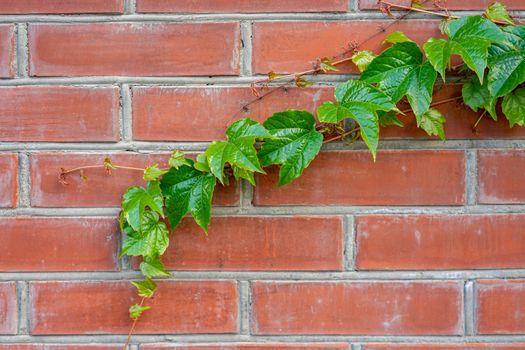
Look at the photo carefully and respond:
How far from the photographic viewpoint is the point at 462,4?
770mm

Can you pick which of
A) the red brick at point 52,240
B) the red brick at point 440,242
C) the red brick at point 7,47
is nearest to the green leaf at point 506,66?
the red brick at point 440,242

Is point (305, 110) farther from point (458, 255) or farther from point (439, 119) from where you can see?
point (458, 255)

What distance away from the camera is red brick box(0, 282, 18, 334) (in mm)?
793

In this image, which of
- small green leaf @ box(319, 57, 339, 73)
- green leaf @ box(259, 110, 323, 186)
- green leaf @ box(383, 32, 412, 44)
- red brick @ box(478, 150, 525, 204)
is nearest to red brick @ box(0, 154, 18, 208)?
green leaf @ box(259, 110, 323, 186)

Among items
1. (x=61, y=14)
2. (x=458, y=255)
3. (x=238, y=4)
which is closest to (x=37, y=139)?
(x=61, y=14)

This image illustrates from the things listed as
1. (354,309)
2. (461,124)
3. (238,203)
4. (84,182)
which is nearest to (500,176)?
(461,124)

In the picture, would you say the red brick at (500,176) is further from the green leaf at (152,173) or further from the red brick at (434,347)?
the green leaf at (152,173)

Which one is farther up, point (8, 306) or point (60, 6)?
point (60, 6)

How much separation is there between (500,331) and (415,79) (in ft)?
1.43

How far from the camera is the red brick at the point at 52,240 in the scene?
790mm

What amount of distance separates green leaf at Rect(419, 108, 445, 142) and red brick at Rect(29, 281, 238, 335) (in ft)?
1.38

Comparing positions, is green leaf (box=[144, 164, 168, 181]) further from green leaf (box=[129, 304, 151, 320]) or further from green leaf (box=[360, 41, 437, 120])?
green leaf (box=[360, 41, 437, 120])

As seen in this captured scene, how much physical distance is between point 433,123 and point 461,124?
0.06 m

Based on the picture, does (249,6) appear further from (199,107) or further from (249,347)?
(249,347)
